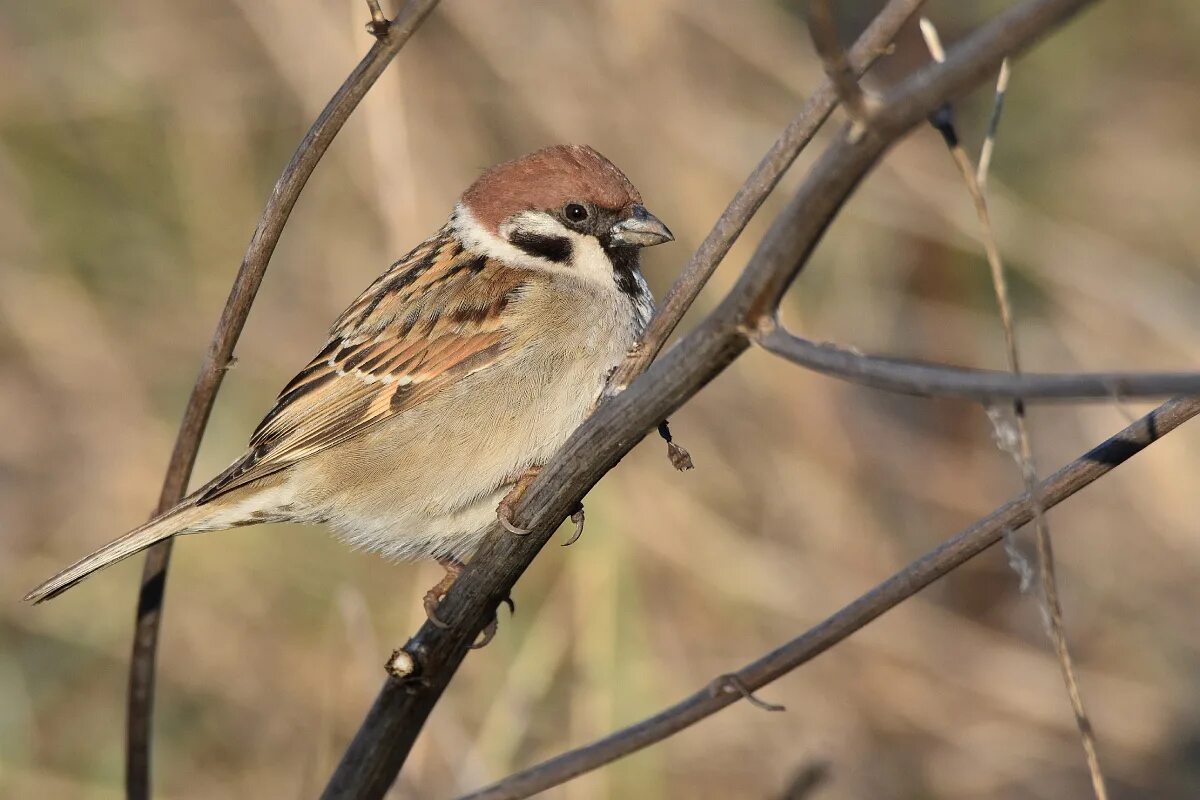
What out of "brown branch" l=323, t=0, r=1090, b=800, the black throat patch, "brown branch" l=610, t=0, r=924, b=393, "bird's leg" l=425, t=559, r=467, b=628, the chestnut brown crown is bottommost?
"brown branch" l=323, t=0, r=1090, b=800

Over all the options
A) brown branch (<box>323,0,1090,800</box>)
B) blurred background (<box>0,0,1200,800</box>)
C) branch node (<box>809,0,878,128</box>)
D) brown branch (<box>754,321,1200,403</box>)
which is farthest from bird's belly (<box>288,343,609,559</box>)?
branch node (<box>809,0,878,128</box>)

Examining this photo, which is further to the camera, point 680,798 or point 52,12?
point 52,12

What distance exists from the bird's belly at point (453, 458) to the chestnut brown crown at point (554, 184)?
0.31m

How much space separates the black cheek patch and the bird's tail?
79 centimetres

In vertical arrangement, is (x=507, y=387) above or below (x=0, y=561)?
below

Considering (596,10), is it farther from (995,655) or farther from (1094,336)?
(995,655)

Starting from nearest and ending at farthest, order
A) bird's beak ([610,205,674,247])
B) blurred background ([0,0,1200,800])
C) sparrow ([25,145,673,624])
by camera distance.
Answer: sparrow ([25,145,673,624]), bird's beak ([610,205,674,247]), blurred background ([0,0,1200,800])

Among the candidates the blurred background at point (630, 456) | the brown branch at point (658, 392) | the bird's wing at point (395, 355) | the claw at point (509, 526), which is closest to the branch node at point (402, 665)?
the brown branch at point (658, 392)

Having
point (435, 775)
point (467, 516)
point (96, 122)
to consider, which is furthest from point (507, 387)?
point (96, 122)

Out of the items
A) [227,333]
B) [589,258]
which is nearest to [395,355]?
[589,258]

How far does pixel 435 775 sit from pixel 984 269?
230cm

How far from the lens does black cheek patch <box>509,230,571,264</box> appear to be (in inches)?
100

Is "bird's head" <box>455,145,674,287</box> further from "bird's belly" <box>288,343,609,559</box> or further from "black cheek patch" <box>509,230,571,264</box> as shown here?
"bird's belly" <box>288,343,609,559</box>

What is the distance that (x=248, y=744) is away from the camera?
12.5ft
